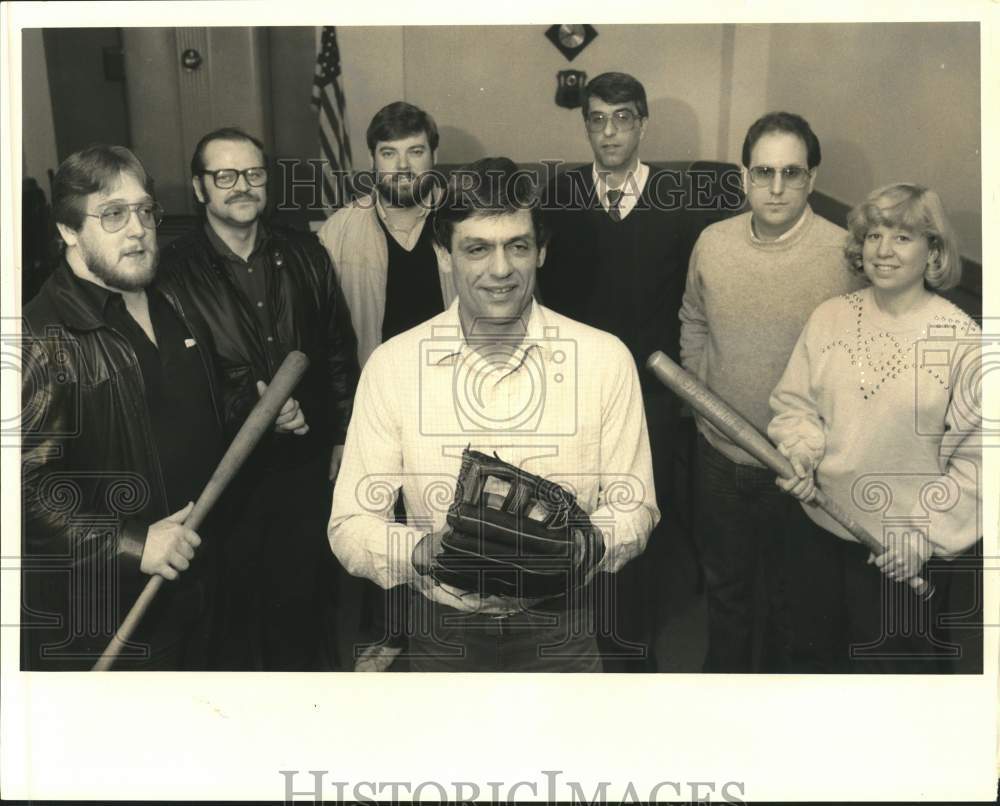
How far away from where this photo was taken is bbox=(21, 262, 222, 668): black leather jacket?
3066mm

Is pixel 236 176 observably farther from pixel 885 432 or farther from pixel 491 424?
pixel 885 432

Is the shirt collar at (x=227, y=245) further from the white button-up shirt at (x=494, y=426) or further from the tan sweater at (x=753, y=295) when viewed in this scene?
the tan sweater at (x=753, y=295)

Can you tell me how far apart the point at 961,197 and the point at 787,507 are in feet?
2.93

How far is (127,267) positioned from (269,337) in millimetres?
396

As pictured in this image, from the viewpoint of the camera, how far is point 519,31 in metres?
3.04

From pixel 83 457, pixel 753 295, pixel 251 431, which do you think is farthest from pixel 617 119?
pixel 83 457

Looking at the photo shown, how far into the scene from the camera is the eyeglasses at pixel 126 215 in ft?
9.98

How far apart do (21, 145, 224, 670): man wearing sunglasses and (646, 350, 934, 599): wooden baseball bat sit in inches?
45.0

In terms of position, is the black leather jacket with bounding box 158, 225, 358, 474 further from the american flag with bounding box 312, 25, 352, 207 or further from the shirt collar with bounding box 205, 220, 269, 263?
the american flag with bounding box 312, 25, 352, 207

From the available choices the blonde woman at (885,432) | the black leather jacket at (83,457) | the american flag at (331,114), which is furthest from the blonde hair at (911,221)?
the black leather jacket at (83,457)

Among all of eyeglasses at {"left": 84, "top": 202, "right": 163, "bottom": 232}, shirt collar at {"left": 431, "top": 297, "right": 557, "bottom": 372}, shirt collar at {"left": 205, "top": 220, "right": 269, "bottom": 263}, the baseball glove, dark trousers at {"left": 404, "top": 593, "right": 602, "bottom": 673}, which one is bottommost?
dark trousers at {"left": 404, "top": 593, "right": 602, "bottom": 673}

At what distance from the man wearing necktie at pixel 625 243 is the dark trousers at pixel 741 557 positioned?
0.44 ft

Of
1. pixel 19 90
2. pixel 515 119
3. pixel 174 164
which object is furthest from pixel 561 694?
pixel 19 90

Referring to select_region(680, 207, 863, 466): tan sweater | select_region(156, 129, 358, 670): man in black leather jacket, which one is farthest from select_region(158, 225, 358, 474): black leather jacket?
select_region(680, 207, 863, 466): tan sweater
